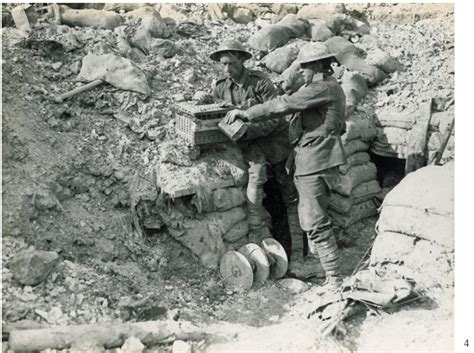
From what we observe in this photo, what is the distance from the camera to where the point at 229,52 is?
17.6 feet

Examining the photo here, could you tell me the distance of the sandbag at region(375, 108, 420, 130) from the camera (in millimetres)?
6340

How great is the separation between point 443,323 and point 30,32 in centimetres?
518

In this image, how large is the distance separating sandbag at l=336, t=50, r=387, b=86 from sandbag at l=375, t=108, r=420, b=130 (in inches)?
21.8

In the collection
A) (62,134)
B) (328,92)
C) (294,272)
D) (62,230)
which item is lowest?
(294,272)

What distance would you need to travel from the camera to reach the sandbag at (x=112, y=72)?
5668mm

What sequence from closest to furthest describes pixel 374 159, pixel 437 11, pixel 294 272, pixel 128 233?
pixel 128 233 < pixel 294 272 < pixel 374 159 < pixel 437 11

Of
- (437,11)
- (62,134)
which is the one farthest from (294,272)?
(437,11)

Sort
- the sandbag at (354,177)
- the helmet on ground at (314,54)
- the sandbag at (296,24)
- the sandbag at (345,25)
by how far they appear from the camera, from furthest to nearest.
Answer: the sandbag at (345,25)
the sandbag at (296,24)
the sandbag at (354,177)
the helmet on ground at (314,54)

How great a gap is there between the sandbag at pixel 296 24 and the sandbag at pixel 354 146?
1.92 meters

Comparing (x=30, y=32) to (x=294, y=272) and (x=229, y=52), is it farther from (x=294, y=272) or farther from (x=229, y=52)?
(x=294, y=272)

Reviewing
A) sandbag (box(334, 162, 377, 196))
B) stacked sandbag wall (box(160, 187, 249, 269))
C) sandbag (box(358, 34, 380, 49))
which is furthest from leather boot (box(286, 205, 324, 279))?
sandbag (box(358, 34, 380, 49))

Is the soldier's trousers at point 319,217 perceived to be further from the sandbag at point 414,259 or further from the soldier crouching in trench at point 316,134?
the sandbag at point 414,259

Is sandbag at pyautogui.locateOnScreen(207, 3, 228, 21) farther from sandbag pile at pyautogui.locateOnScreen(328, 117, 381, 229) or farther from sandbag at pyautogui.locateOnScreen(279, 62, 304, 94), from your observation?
sandbag pile at pyautogui.locateOnScreen(328, 117, 381, 229)

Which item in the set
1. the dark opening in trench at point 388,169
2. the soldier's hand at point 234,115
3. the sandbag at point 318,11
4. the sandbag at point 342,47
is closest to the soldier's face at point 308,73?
the soldier's hand at point 234,115
